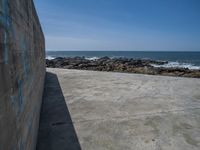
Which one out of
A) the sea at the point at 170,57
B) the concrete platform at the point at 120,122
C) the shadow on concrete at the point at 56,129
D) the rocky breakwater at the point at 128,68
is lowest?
the shadow on concrete at the point at 56,129

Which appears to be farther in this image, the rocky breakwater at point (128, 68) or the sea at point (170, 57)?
the sea at point (170, 57)

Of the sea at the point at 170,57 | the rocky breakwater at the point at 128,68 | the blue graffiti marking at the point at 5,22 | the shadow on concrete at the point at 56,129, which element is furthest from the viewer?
the sea at the point at 170,57

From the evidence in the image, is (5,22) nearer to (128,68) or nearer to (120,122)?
(120,122)

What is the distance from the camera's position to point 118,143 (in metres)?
2.37

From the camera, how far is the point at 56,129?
9.16ft

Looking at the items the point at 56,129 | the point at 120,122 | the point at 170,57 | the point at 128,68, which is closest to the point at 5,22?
the point at 56,129

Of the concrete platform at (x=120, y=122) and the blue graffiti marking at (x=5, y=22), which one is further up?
the blue graffiti marking at (x=5, y=22)

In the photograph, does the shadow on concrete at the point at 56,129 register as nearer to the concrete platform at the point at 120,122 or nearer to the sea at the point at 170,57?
the concrete platform at the point at 120,122

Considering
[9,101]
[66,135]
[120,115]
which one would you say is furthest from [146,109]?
[9,101]

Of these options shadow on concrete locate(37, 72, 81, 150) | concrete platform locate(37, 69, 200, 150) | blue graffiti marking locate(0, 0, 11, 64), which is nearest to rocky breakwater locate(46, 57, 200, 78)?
concrete platform locate(37, 69, 200, 150)

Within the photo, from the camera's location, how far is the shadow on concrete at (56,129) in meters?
2.34

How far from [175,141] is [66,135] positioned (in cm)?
159

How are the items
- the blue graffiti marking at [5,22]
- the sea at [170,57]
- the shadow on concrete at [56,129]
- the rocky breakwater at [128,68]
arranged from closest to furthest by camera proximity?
the blue graffiti marking at [5,22] < the shadow on concrete at [56,129] < the rocky breakwater at [128,68] < the sea at [170,57]

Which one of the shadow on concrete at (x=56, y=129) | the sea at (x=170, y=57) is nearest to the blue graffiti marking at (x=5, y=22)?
the shadow on concrete at (x=56, y=129)
